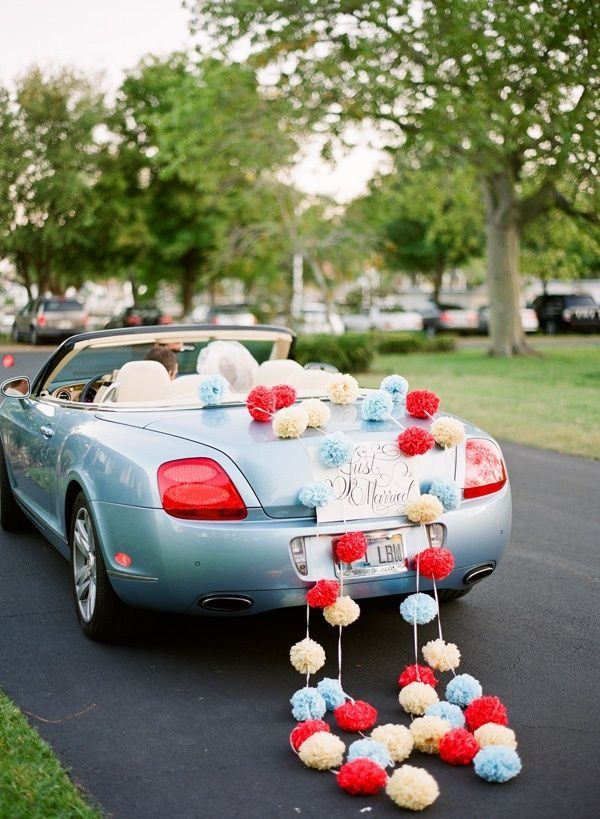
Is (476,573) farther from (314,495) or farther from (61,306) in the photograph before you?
(61,306)

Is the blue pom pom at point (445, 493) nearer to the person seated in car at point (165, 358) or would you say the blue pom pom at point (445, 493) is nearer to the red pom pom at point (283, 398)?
the red pom pom at point (283, 398)

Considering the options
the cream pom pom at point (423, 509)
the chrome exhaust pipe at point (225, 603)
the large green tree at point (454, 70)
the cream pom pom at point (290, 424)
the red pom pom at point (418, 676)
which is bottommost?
the red pom pom at point (418, 676)

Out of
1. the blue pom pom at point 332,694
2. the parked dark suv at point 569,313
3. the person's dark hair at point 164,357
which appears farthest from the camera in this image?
the parked dark suv at point 569,313

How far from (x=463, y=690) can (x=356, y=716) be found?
474 millimetres

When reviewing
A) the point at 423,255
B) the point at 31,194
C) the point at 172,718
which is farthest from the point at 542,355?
the point at 423,255

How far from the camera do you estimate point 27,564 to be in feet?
20.5

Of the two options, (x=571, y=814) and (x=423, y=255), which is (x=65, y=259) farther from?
(x=571, y=814)

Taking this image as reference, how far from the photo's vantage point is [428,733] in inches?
140

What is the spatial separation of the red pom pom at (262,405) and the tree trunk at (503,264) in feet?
80.1

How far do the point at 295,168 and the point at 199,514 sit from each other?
23.9 m

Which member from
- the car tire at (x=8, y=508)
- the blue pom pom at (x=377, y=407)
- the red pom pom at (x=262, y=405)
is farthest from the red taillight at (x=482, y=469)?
the car tire at (x=8, y=508)

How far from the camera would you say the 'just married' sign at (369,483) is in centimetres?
422

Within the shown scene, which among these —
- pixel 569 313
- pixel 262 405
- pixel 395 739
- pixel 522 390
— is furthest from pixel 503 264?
pixel 395 739

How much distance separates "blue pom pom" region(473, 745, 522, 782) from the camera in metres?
3.32
